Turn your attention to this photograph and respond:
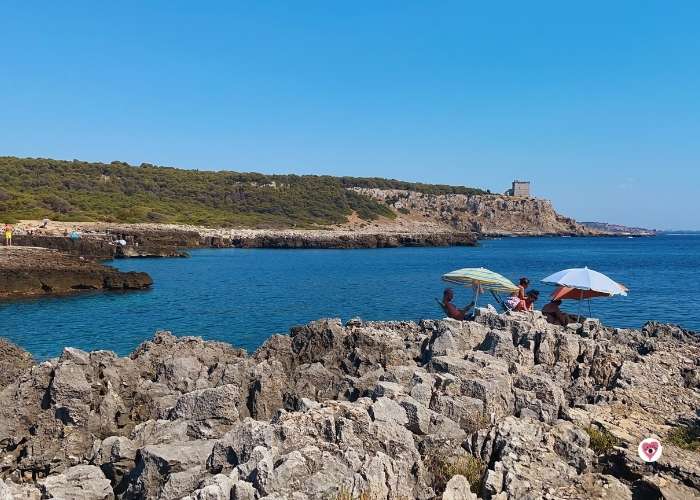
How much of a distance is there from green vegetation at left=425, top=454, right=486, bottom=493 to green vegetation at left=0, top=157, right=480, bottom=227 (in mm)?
77144

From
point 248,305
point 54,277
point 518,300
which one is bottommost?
point 248,305

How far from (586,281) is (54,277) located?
33400 millimetres

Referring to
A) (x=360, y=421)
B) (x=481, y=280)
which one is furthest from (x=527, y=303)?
(x=360, y=421)

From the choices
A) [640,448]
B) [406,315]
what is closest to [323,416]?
[640,448]

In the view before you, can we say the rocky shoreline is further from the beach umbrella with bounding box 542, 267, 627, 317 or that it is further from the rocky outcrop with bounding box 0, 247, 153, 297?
the rocky outcrop with bounding box 0, 247, 153, 297

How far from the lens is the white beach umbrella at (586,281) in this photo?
17.5m

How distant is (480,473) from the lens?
26.1 ft

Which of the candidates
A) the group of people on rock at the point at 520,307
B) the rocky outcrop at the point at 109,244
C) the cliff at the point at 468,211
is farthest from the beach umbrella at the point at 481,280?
the cliff at the point at 468,211

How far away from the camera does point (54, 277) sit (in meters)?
38.9

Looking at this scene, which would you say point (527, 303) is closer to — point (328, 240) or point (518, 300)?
point (518, 300)

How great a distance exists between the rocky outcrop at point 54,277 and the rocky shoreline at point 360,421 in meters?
26.1

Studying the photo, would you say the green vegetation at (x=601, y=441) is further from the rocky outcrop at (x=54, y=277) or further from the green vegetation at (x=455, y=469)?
the rocky outcrop at (x=54, y=277)

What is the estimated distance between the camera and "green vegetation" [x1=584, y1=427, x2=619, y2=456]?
29.4ft

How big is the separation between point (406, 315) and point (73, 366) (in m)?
22.6
